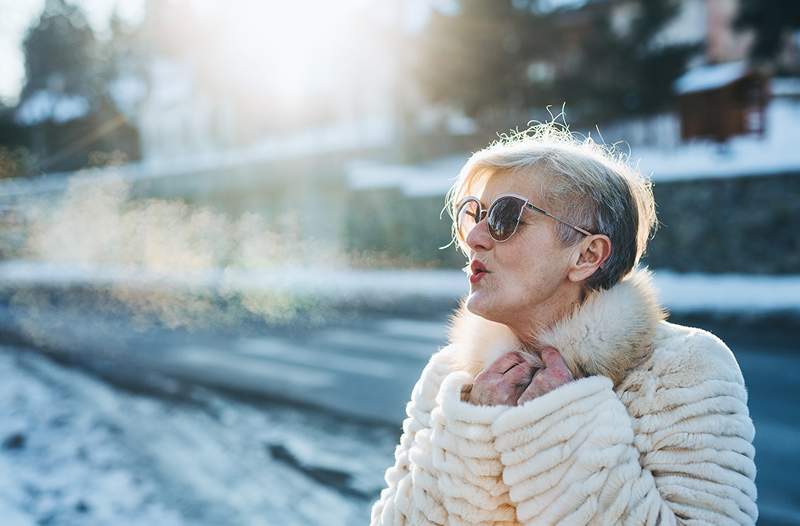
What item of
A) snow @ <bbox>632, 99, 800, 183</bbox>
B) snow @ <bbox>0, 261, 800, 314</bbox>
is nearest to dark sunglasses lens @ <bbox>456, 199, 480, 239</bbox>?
snow @ <bbox>0, 261, 800, 314</bbox>

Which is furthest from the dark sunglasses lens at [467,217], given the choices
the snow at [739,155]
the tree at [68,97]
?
the tree at [68,97]

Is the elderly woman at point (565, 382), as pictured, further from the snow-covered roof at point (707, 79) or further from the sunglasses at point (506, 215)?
the snow-covered roof at point (707, 79)

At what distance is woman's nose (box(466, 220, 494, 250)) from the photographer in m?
1.75

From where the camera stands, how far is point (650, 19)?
20109mm

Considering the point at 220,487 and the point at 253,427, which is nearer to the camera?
the point at 220,487

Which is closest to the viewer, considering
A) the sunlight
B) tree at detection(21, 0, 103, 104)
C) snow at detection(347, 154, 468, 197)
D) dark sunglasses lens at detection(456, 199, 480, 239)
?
dark sunglasses lens at detection(456, 199, 480, 239)

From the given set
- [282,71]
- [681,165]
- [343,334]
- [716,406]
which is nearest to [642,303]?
[716,406]

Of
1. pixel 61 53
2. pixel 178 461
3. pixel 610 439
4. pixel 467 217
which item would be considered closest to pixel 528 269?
pixel 467 217

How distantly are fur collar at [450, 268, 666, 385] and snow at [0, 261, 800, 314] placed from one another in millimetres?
9698

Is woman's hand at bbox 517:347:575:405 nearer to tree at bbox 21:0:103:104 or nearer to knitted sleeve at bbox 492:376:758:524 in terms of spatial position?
knitted sleeve at bbox 492:376:758:524

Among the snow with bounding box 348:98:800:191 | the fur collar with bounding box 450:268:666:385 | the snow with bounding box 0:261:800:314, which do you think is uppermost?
the snow with bounding box 348:98:800:191

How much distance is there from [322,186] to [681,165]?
9.64 metres

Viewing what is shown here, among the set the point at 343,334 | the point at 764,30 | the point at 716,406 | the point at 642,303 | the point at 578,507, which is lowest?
the point at 343,334

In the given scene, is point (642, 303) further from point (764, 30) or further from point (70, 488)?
point (764, 30)
